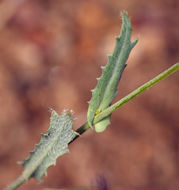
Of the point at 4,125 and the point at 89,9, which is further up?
the point at 89,9

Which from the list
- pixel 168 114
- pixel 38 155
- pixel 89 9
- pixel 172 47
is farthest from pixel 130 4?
pixel 38 155

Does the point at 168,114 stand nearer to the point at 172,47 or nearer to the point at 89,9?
the point at 172,47

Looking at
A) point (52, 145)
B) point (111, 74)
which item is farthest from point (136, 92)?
point (52, 145)

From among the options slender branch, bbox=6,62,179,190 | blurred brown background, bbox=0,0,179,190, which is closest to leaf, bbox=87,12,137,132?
slender branch, bbox=6,62,179,190

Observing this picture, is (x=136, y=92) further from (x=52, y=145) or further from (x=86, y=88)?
(x=86, y=88)

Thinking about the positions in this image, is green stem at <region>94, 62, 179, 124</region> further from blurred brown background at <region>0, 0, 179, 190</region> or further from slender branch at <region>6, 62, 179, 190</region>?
blurred brown background at <region>0, 0, 179, 190</region>

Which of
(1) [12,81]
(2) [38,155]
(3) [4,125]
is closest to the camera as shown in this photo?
(2) [38,155]

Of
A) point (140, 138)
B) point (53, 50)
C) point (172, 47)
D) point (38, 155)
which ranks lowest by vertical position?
point (38, 155)
